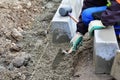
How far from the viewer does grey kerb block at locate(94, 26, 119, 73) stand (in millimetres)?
3771

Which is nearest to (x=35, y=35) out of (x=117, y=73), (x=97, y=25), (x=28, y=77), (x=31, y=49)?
(x=31, y=49)

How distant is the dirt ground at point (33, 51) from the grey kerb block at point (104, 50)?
0.12 m

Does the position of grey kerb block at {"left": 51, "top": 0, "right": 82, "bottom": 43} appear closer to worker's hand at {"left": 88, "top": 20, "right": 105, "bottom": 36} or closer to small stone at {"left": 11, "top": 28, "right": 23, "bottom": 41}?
small stone at {"left": 11, "top": 28, "right": 23, "bottom": 41}

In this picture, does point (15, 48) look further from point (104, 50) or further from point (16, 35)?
point (104, 50)

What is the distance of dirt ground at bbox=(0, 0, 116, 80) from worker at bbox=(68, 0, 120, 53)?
0.32m

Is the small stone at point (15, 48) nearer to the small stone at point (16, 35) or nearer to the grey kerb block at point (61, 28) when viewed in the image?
the small stone at point (16, 35)

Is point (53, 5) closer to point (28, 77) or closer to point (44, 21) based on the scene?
point (44, 21)

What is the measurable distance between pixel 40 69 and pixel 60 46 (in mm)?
839

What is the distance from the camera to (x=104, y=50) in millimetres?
3797

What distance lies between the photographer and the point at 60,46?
211 inches

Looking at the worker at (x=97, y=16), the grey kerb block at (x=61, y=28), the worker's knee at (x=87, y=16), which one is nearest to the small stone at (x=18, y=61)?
the worker at (x=97, y=16)

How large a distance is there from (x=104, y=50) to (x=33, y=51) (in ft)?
5.74

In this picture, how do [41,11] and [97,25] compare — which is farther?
[41,11]

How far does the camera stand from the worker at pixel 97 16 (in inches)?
150
